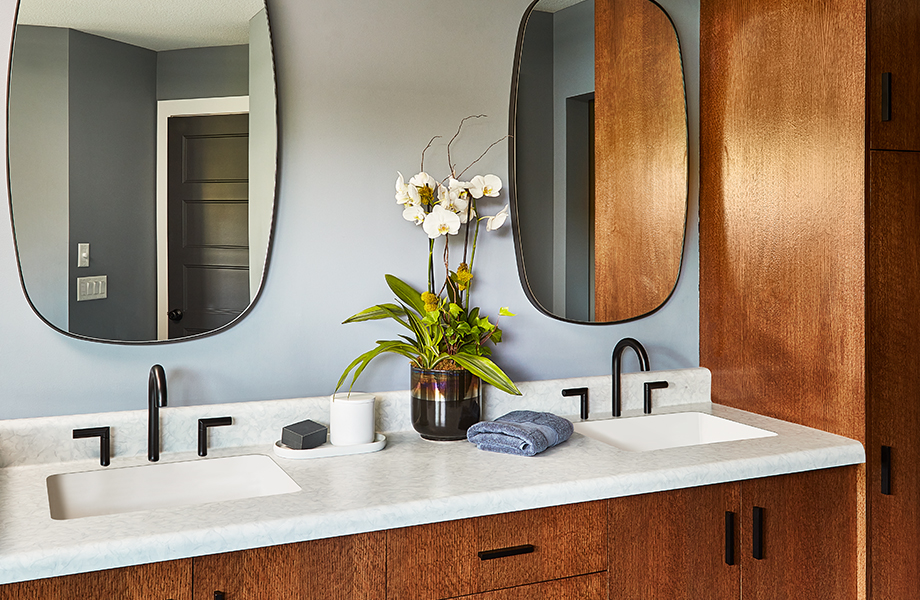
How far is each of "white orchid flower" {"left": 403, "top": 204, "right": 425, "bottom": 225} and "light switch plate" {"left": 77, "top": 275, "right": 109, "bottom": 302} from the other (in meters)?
0.71

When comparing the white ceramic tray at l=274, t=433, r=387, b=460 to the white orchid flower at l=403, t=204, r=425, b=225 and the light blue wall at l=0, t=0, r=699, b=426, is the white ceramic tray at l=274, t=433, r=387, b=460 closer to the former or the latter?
the light blue wall at l=0, t=0, r=699, b=426

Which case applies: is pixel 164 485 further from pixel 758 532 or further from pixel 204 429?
pixel 758 532

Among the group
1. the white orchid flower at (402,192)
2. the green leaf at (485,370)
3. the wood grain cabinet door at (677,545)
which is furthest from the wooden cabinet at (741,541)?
the white orchid flower at (402,192)

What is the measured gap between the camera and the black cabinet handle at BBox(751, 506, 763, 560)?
1.63 metres

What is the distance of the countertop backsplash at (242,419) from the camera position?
1.58 m

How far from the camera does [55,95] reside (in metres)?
1.59

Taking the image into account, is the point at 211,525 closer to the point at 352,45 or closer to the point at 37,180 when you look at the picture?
the point at 37,180

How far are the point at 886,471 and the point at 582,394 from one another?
29.5 inches

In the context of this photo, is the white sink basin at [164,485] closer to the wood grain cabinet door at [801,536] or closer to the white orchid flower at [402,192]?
the white orchid flower at [402,192]

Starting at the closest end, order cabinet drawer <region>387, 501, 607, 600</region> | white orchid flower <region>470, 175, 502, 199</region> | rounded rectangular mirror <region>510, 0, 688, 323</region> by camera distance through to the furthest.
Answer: cabinet drawer <region>387, 501, 607, 600</region> < white orchid flower <region>470, 175, 502, 199</region> < rounded rectangular mirror <region>510, 0, 688, 323</region>

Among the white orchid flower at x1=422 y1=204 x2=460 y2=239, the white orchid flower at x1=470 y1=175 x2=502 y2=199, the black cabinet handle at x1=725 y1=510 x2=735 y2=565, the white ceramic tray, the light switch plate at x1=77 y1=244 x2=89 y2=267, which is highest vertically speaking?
the white orchid flower at x1=470 y1=175 x2=502 y2=199

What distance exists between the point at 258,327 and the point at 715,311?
131cm

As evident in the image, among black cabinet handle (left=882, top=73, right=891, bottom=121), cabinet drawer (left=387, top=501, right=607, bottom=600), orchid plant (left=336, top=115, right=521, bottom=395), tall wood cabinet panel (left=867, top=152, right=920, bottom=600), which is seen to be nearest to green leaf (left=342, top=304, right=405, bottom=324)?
orchid plant (left=336, top=115, right=521, bottom=395)

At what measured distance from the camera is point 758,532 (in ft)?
5.35
